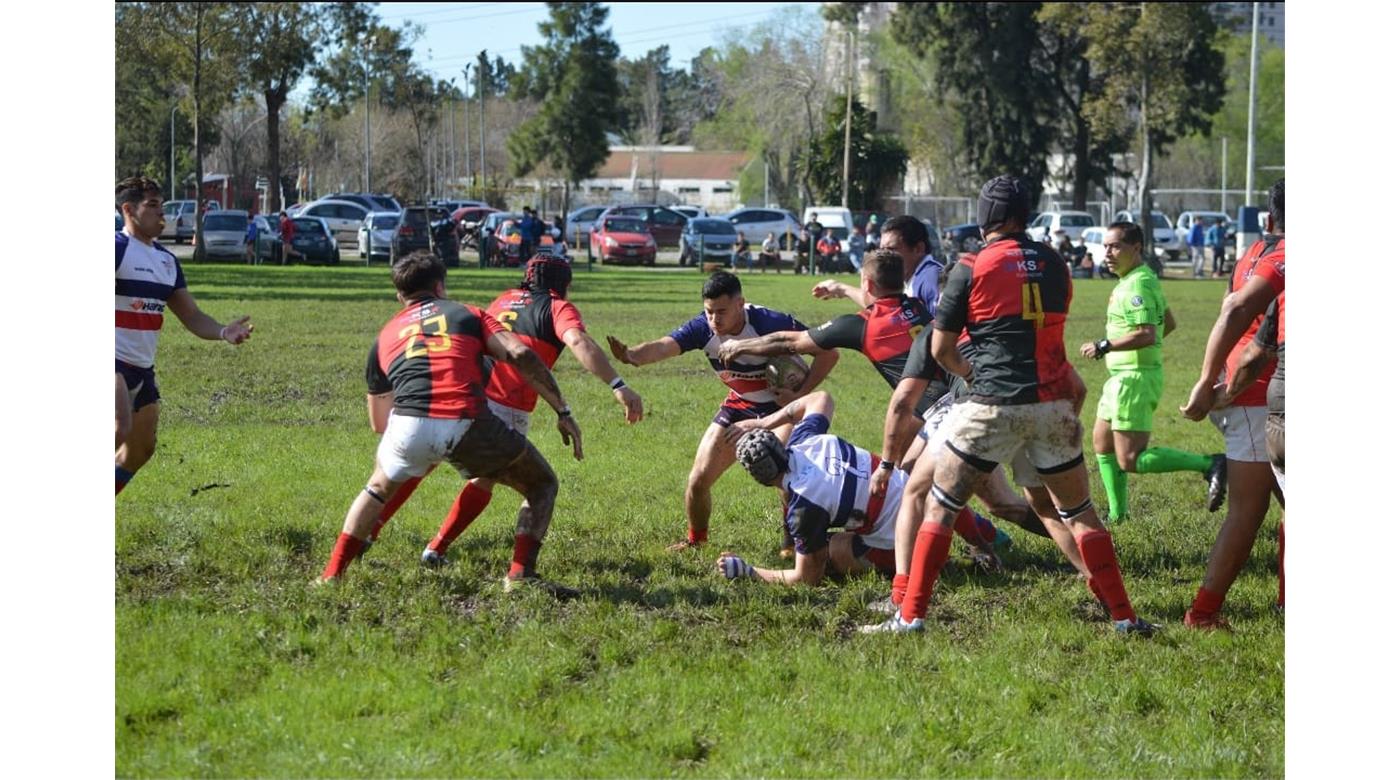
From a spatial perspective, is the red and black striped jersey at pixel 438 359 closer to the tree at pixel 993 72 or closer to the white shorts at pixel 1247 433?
the white shorts at pixel 1247 433

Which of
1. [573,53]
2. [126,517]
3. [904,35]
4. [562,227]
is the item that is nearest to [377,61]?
[562,227]

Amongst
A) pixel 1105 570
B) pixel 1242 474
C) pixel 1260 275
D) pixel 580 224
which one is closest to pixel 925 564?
pixel 1105 570

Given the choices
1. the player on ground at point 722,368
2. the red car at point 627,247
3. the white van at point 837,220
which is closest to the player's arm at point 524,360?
the player on ground at point 722,368

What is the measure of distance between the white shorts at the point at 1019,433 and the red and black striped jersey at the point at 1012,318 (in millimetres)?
47

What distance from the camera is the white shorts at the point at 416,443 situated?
22.7 ft

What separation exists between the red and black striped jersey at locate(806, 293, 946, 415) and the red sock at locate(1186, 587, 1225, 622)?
180cm

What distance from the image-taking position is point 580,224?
51.1 metres

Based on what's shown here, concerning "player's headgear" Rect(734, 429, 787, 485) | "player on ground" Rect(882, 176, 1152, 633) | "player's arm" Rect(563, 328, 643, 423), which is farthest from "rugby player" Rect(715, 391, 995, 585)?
"player on ground" Rect(882, 176, 1152, 633)

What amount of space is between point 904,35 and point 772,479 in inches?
2107

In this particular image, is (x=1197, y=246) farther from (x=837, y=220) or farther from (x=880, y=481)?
(x=880, y=481)

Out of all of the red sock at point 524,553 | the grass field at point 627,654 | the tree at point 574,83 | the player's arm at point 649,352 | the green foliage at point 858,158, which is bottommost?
the grass field at point 627,654

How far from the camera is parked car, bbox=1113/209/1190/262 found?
5222cm

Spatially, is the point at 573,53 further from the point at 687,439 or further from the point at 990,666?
the point at 990,666

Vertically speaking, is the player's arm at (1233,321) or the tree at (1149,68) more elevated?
the tree at (1149,68)
